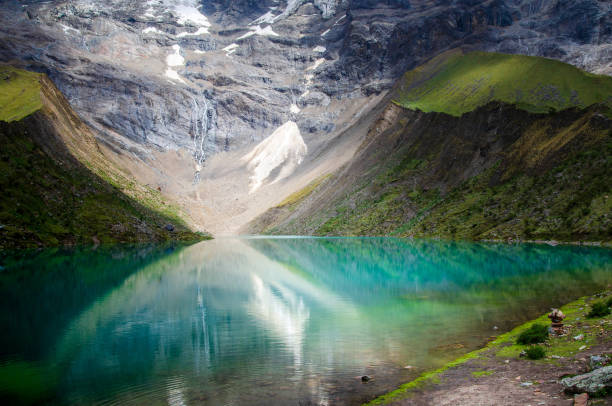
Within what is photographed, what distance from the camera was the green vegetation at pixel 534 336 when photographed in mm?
18781

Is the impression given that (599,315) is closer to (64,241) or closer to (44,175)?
(64,241)

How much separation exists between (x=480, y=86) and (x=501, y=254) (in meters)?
97.9

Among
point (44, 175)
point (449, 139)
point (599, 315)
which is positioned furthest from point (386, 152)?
point (599, 315)

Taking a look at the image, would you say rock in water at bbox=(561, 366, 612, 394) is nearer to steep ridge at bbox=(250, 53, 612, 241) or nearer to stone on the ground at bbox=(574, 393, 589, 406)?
stone on the ground at bbox=(574, 393, 589, 406)

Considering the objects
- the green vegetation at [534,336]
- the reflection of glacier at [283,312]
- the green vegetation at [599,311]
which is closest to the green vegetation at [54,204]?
the reflection of glacier at [283,312]

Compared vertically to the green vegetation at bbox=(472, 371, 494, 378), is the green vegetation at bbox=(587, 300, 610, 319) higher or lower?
higher

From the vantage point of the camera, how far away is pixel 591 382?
1238cm

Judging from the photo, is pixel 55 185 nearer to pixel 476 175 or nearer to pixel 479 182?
pixel 479 182

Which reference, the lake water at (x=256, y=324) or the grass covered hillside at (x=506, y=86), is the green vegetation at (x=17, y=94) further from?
the grass covered hillside at (x=506, y=86)

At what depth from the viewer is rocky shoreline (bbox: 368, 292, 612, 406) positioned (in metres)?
13.1

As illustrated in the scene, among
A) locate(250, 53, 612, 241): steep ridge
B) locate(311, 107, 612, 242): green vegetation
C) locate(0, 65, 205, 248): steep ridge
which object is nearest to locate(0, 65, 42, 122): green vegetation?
locate(0, 65, 205, 248): steep ridge

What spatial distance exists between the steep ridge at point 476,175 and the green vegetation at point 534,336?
53.3 m

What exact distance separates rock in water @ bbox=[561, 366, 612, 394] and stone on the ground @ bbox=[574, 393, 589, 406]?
0.23 metres

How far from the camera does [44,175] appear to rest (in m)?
90.3
